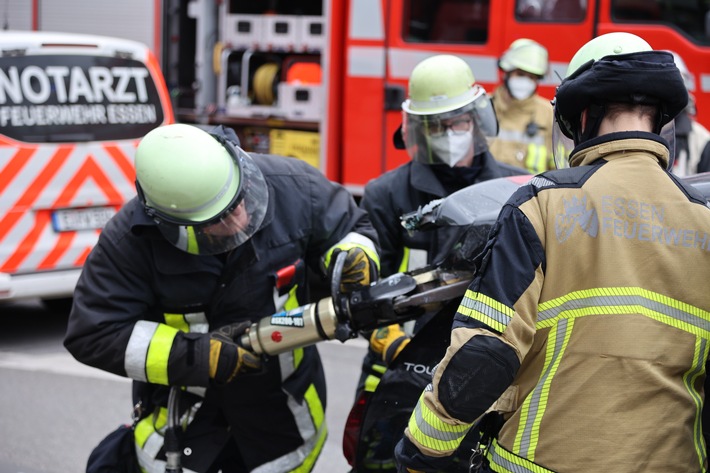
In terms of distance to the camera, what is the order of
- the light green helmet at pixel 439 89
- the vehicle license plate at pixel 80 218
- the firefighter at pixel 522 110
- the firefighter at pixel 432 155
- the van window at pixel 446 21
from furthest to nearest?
1. the van window at pixel 446 21
2. the vehicle license plate at pixel 80 218
3. the firefighter at pixel 522 110
4. the light green helmet at pixel 439 89
5. the firefighter at pixel 432 155

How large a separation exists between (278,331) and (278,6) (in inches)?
250

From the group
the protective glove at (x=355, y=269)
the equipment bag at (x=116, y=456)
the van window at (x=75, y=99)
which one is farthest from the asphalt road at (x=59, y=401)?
the protective glove at (x=355, y=269)

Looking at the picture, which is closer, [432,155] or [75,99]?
[432,155]

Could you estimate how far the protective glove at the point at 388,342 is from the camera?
10.2ft

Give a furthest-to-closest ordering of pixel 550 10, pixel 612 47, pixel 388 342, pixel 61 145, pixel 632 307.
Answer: pixel 550 10
pixel 61 145
pixel 388 342
pixel 612 47
pixel 632 307

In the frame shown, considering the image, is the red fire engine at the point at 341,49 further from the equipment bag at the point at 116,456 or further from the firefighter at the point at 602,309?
the firefighter at the point at 602,309

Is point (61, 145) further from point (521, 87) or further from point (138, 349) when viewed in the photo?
point (138, 349)

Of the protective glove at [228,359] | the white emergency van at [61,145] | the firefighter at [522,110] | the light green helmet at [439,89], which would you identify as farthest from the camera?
the white emergency van at [61,145]

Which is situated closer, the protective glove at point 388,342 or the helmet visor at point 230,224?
the helmet visor at point 230,224

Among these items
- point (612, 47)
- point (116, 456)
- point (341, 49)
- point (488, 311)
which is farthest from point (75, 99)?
point (488, 311)

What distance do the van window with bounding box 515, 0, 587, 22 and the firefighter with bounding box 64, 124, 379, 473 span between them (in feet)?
13.4

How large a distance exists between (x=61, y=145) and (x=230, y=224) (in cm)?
368

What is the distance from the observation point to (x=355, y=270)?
2928mm

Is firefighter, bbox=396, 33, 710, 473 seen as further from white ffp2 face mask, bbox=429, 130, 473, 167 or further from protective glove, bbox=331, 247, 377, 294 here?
white ffp2 face mask, bbox=429, 130, 473, 167
